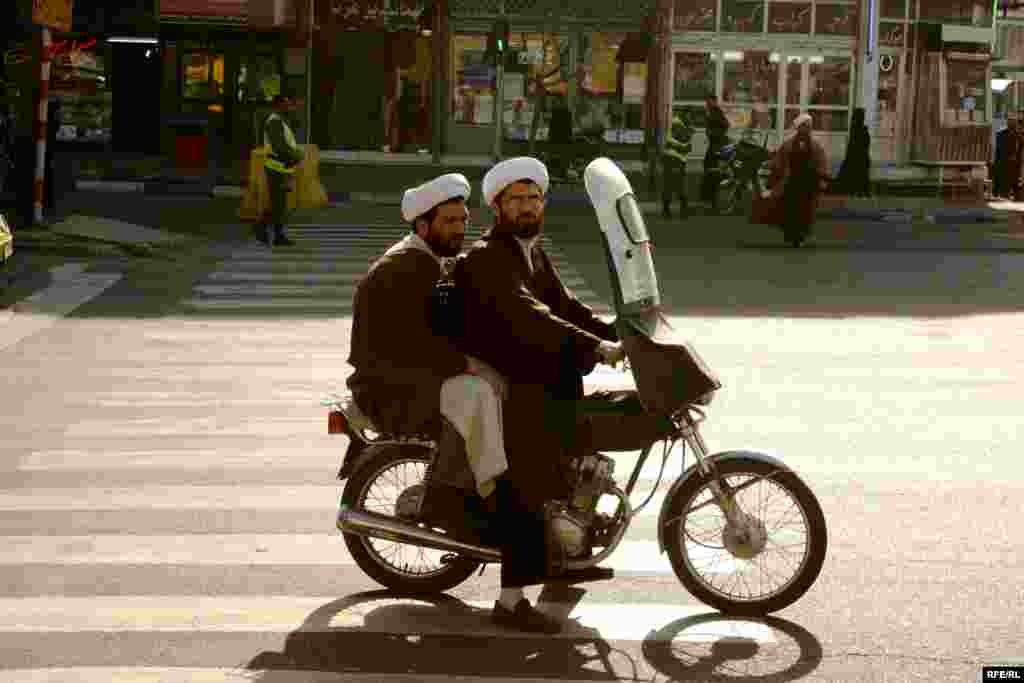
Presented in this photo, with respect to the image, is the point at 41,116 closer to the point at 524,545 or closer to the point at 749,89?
the point at 524,545

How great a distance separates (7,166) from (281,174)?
14.3 feet

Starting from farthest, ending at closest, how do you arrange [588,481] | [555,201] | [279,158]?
[555,201], [279,158], [588,481]

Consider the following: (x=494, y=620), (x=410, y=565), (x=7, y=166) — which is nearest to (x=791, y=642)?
(x=494, y=620)

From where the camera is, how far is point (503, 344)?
6969mm

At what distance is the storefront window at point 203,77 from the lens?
4162cm

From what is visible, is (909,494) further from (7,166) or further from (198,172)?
(198,172)

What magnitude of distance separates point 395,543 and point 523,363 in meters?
0.96

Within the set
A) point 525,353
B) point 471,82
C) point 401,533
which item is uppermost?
point 471,82

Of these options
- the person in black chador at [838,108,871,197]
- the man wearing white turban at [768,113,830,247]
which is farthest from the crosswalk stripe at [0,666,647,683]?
the person in black chador at [838,108,871,197]

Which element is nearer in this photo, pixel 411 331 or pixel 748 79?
pixel 411 331

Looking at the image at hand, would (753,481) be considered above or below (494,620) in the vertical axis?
above

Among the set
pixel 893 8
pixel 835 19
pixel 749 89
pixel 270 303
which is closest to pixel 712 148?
pixel 749 89

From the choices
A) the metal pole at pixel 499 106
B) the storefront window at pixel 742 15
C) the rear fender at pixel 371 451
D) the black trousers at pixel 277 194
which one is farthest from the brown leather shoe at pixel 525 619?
the storefront window at pixel 742 15

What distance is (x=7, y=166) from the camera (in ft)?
82.2
